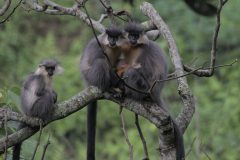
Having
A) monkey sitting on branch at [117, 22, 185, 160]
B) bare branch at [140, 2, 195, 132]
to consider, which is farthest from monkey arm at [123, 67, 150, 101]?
bare branch at [140, 2, 195, 132]

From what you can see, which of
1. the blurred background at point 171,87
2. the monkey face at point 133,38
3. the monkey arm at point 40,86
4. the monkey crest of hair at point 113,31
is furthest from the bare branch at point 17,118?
the blurred background at point 171,87

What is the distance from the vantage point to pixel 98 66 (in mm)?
5258

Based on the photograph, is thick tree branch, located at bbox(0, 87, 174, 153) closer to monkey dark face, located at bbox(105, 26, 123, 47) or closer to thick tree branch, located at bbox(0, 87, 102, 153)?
thick tree branch, located at bbox(0, 87, 102, 153)

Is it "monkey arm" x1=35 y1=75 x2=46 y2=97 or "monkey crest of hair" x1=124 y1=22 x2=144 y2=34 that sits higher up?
"monkey crest of hair" x1=124 y1=22 x2=144 y2=34

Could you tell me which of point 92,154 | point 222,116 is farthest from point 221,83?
point 92,154

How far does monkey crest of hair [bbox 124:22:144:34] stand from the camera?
5102mm

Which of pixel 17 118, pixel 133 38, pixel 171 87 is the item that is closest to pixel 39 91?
pixel 133 38

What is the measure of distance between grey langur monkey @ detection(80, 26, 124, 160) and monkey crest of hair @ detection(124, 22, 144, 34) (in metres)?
0.07

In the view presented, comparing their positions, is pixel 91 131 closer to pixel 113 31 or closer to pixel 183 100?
pixel 113 31

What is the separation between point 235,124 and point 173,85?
1.95 metres

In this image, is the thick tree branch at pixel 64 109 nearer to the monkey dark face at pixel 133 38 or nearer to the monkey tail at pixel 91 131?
the monkey tail at pixel 91 131

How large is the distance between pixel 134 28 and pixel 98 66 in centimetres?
41

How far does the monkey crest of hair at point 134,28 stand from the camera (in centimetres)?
510

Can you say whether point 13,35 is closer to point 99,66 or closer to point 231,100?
point 231,100
